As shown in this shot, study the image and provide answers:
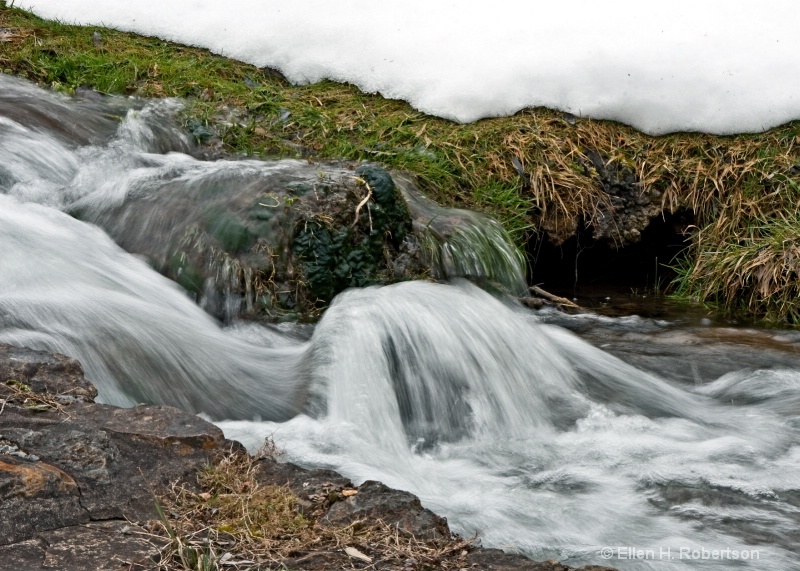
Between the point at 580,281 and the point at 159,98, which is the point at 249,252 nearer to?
the point at 159,98

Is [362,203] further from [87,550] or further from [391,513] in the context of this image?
[87,550]

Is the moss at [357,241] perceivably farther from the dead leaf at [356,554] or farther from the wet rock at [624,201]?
the dead leaf at [356,554]

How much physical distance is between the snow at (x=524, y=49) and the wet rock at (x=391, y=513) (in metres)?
4.89

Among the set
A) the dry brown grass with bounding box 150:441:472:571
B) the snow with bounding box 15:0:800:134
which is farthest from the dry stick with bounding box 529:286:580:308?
the dry brown grass with bounding box 150:441:472:571

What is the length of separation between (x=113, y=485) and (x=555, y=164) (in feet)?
15.6

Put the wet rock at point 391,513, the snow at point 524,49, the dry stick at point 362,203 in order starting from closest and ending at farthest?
the wet rock at point 391,513 → the dry stick at point 362,203 → the snow at point 524,49

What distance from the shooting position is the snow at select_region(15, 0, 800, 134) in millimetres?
7148

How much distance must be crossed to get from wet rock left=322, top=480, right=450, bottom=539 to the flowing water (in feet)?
1.50

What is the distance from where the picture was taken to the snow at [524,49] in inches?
281

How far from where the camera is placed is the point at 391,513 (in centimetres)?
258

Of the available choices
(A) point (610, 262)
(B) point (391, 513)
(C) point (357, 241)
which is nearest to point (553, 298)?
(A) point (610, 262)

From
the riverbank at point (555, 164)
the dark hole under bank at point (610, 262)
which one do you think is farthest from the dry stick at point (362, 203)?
the dark hole under bank at point (610, 262)

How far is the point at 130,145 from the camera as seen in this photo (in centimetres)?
609

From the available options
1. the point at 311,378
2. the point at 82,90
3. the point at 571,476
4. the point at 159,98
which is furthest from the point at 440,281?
the point at 82,90
